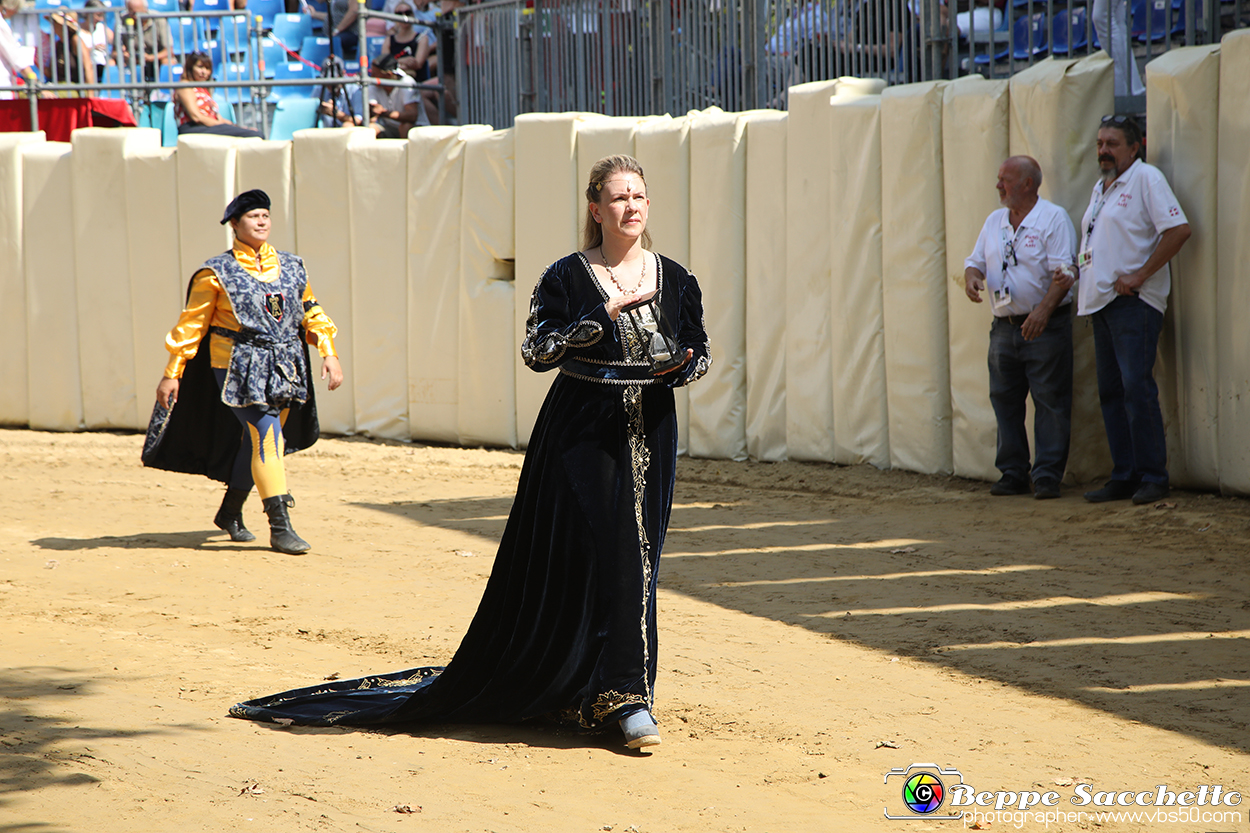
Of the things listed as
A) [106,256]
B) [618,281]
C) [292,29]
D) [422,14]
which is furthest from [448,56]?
[618,281]

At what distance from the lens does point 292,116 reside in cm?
1459

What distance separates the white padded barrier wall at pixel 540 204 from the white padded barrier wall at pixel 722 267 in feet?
3.68

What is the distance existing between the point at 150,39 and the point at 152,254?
11.3 ft

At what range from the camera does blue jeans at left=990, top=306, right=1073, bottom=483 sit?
8.22 meters

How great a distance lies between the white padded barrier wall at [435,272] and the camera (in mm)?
11539

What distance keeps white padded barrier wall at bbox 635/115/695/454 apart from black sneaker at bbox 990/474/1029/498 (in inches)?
106

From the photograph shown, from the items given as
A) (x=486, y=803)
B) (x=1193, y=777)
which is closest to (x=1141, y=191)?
(x=1193, y=777)

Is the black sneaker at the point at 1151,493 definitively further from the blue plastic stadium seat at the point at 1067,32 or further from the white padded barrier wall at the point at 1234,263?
the blue plastic stadium seat at the point at 1067,32

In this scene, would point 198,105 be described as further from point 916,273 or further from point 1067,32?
point 1067,32

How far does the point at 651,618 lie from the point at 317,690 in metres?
1.28

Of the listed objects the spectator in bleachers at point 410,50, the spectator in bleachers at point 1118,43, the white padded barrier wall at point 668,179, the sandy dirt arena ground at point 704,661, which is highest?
the spectator in bleachers at point 410,50

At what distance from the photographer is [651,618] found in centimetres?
430

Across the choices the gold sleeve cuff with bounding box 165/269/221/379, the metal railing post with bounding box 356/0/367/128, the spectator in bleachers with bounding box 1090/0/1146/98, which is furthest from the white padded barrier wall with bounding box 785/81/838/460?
the metal railing post with bounding box 356/0/367/128

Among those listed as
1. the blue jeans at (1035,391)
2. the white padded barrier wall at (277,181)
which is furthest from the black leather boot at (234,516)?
the blue jeans at (1035,391)
